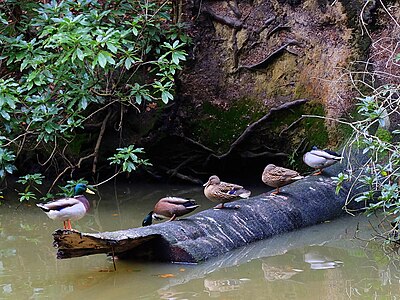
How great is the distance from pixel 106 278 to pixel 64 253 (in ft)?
1.47

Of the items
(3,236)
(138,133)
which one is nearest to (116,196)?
(138,133)

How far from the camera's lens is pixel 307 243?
8.05 meters

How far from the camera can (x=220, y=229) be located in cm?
780

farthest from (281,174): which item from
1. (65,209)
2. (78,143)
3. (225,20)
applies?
(78,143)

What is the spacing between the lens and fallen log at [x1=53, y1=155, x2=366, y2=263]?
22.4 feet

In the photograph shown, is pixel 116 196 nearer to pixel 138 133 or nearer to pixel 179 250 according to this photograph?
pixel 138 133

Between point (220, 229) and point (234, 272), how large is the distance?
86 centimetres

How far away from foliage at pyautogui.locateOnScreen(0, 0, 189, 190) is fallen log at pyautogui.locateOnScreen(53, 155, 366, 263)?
75.6 inches

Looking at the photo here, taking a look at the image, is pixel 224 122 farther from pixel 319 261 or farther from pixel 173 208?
pixel 319 261

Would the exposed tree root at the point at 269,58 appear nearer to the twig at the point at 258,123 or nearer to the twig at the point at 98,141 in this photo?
the twig at the point at 258,123

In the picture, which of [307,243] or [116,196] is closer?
[307,243]

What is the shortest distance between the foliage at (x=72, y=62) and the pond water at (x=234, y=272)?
163 cm

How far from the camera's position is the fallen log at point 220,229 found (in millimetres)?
6825

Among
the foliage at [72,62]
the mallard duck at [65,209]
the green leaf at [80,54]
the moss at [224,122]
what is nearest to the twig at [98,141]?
the foliage at [72,62]
